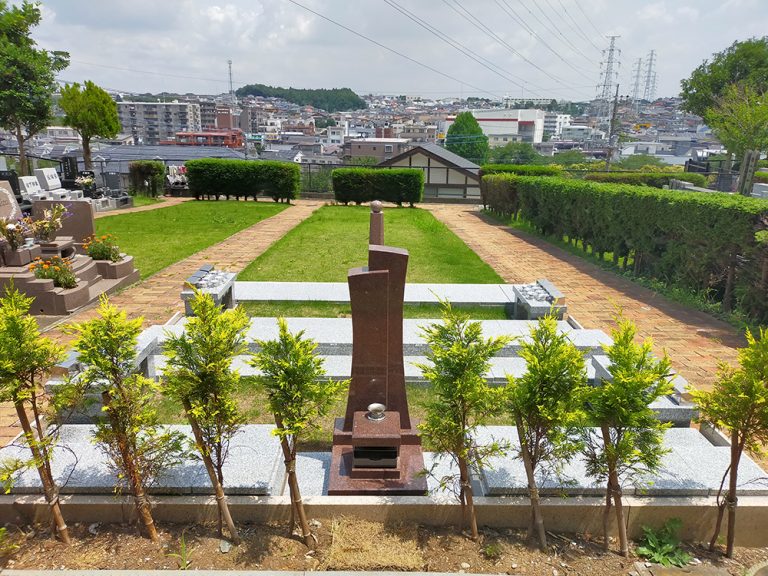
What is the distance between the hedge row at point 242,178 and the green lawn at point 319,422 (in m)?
18.3

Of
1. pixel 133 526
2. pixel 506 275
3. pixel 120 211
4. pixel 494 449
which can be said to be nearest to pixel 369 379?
pixel 494 449

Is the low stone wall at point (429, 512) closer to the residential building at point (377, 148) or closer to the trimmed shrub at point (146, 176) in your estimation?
the trimmed shrub at point (146, 176)

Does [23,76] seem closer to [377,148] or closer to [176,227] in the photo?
[176,227]

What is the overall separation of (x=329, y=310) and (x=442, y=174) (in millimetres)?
24913

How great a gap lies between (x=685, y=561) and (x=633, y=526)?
0.32 metres

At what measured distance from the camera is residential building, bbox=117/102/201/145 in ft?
576

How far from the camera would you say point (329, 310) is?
24.6 feet

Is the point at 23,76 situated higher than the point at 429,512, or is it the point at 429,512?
the point at 23,76

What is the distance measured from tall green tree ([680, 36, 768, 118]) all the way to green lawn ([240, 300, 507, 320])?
129 ft

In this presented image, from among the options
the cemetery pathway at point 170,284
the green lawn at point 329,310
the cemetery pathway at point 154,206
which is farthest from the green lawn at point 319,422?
the cemetery pathway at point 154,206

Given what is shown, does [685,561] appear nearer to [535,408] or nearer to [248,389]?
[535,408]

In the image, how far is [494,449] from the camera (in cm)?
302

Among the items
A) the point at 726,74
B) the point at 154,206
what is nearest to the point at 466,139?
the point at 726,74

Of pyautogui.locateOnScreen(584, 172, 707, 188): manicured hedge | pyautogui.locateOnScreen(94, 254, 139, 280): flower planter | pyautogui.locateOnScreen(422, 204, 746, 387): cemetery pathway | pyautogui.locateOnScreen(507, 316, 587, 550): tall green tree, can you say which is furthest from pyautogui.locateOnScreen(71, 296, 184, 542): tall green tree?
pyautogui.locateOnScreen(584, 172, 707, 188): manicured hedge
